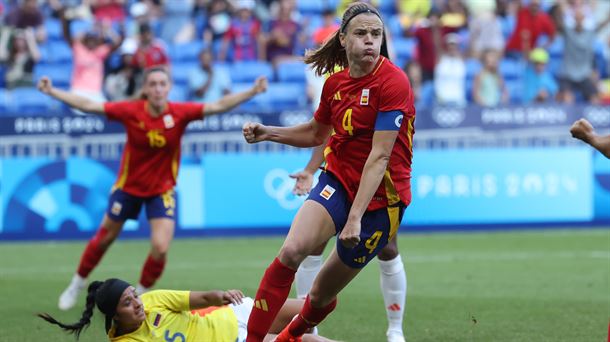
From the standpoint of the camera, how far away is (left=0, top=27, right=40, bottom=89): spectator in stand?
20109 mm

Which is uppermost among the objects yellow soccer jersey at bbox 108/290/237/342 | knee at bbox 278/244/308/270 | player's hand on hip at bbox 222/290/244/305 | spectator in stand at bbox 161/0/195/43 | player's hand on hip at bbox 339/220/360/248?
spectator in stand at bbox 161/0/195/43

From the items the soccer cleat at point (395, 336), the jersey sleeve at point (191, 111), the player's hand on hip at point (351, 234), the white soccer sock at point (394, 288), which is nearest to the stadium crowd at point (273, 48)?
the jersey sleeve at point (191, 111)

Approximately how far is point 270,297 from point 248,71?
47.7 ft

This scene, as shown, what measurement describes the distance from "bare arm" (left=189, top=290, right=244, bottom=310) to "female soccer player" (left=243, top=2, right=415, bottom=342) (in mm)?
154

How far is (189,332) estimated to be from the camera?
733 cm

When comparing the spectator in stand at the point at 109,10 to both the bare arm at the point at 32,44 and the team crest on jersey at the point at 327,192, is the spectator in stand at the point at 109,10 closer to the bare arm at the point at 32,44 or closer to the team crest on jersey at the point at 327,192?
the bare arm at the point at 32,44

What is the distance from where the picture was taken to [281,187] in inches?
674

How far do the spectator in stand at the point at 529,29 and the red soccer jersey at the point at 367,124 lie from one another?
15.9 meters

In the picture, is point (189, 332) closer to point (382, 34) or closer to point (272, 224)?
point (382, 34)

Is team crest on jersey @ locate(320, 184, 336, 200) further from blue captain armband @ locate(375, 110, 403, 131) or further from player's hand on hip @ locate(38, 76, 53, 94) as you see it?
player's hand on hip @ locate(38, 76, 53, 94)

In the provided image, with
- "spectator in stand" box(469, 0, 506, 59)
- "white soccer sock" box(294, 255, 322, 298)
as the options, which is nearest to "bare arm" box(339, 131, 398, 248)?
"white soccer sock" box(294, 255, 322, 298)

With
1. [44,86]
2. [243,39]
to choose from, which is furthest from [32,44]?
[44,86]

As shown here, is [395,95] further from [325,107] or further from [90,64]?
[90,64]

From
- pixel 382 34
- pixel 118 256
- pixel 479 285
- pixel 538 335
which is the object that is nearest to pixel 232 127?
pixel 118 256
